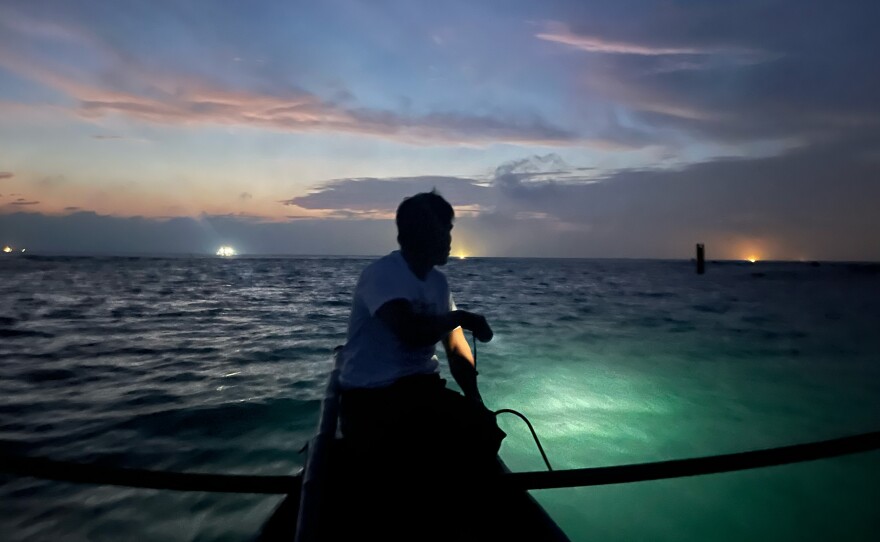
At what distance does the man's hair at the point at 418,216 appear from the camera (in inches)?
107

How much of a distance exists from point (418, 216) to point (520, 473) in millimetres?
1565

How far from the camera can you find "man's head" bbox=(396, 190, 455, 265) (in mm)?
2729

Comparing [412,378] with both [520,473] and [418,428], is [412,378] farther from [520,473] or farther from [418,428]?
[520,473]

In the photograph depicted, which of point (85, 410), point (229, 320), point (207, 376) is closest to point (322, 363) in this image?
point (207, 376)

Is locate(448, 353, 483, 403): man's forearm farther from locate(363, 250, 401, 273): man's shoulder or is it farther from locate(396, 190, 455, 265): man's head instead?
locate(363, 250, 401, 273): man's shoulder

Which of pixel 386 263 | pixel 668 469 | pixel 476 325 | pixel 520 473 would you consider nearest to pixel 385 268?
pixel 386 263

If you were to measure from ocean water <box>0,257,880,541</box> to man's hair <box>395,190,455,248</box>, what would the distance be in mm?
3967

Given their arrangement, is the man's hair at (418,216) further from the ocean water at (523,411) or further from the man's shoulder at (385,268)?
the ocean water at (523,411)

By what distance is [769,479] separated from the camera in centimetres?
653

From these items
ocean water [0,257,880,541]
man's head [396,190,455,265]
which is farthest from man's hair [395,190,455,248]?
ocean water [0,257,880,541]

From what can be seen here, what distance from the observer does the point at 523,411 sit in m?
8.98

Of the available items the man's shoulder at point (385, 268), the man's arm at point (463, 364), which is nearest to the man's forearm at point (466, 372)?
the man's arm at point (463, 364)

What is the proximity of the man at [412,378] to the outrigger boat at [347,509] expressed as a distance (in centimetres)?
9

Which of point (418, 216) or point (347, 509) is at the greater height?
point (418, 216)
